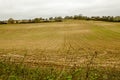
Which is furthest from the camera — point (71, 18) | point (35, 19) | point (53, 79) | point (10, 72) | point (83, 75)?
point (71, 18)

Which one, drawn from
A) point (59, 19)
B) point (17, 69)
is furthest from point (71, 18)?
point (17, 69)

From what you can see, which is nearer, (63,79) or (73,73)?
(63,79)

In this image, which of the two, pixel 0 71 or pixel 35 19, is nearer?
pixel 0 71

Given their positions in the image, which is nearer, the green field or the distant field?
the green field

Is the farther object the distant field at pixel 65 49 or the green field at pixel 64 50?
the distant field at pixel 65 49

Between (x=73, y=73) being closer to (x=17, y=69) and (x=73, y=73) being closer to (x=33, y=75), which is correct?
(x=33, y=75)

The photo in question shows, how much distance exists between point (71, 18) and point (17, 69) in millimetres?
56997

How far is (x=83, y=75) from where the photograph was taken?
829 centimetres

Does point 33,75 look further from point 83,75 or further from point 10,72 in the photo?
point 83,75

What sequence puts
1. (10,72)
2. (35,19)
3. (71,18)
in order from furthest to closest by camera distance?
(71,18), (35,19), (10,72)

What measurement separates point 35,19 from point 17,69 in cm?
4979

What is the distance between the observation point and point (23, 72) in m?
9.20

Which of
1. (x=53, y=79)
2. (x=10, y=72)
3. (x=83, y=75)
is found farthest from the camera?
(x=10, y=72)

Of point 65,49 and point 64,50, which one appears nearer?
point 64,50
